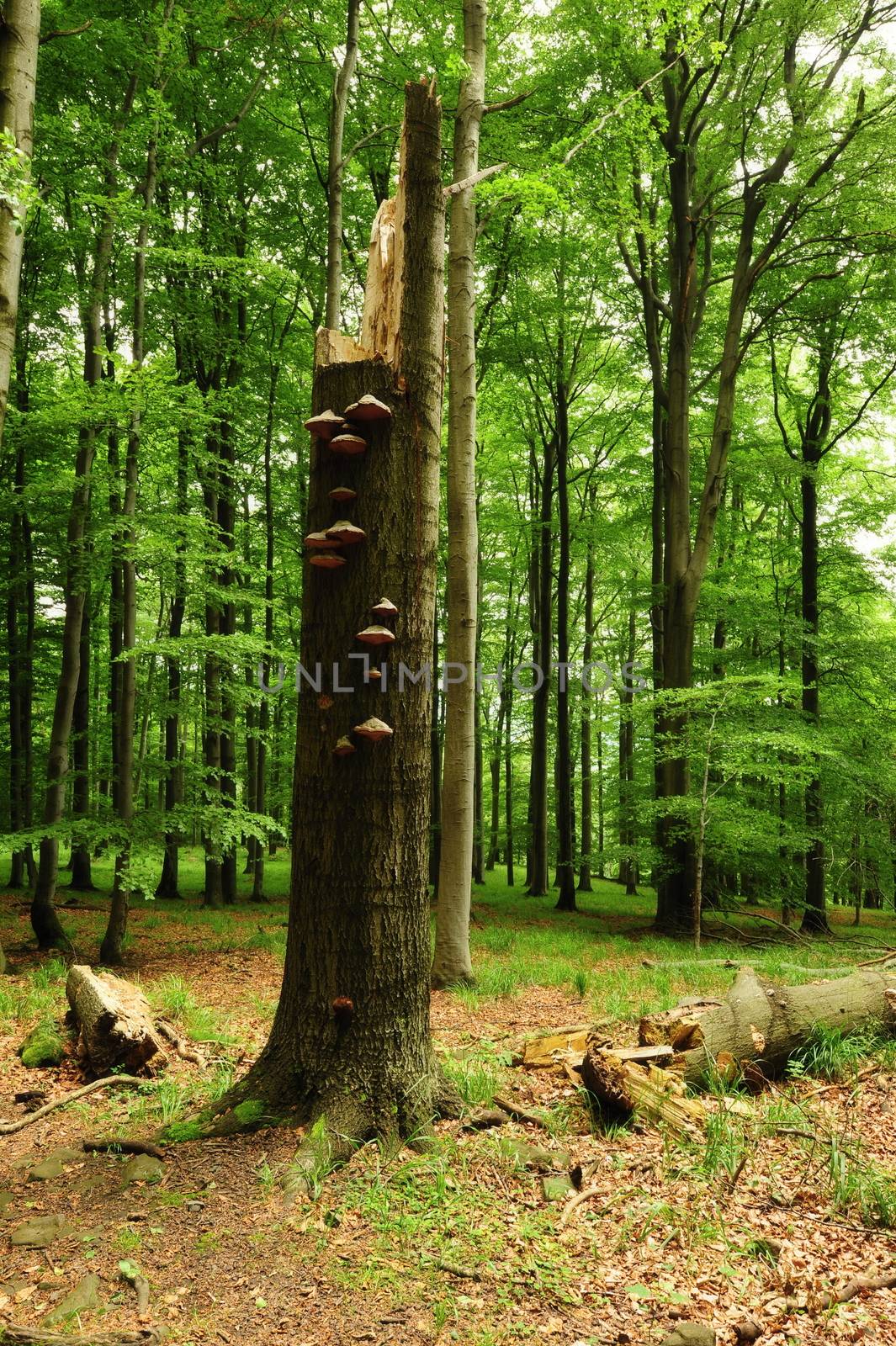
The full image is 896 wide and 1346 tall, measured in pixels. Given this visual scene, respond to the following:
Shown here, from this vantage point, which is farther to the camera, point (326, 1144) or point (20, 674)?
point (20, 674)

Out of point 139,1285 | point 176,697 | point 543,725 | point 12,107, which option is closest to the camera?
point 139,1285

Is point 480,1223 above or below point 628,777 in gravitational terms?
below

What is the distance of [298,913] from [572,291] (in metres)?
16.4

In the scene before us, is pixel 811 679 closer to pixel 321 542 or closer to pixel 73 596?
pixel 73 596

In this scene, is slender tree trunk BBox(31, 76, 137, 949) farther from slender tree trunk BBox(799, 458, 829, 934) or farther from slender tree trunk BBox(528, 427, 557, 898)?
slender tree trunk BBox(799, 458, 829, 934)

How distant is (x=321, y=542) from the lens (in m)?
3.58

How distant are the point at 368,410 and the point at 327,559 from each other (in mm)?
746

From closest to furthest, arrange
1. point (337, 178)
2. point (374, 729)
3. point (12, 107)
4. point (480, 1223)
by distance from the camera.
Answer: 1. point (480, 1223)
2. point (374, 729)
3. point (12, 107)
4. point (337, 178)

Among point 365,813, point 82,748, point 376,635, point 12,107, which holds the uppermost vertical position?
point 12,107

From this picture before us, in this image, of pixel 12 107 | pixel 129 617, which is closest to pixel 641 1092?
pixel 129 617

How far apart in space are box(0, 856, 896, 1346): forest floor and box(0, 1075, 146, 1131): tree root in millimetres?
56

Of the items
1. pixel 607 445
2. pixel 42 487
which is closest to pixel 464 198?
pixel 42 487

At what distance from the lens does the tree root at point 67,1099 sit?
386cm

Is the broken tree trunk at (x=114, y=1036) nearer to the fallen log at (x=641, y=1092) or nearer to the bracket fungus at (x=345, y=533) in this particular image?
the fallen log at (x=641, y=1092)
